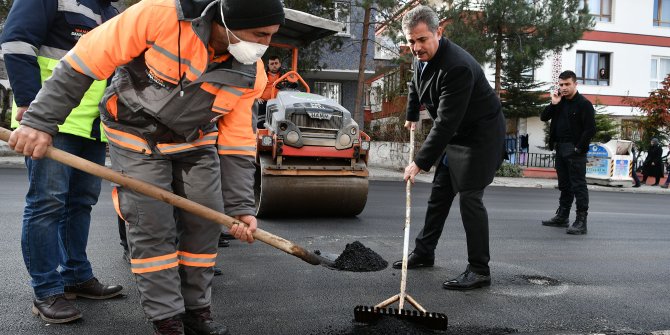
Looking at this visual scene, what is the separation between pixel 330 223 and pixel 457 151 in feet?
8.61

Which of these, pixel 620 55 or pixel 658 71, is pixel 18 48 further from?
pixel 658 71

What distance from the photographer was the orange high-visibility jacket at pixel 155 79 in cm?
232

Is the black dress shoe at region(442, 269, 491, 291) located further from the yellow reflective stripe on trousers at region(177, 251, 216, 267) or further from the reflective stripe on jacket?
the reflective stripe on jacket

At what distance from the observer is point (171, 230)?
2.54m

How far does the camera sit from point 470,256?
403cm

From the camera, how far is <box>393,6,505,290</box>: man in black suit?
3.77 m

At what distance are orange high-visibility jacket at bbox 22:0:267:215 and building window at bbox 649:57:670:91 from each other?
28.3 meters

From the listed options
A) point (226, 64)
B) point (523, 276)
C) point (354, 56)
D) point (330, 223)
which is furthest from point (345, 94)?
point (226, 64)

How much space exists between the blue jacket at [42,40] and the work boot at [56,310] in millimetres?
895

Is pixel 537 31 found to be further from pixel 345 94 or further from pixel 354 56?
pixel 345 94

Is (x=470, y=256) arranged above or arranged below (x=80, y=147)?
below

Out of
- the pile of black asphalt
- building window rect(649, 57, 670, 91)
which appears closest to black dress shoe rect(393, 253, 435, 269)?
the pile of black asphalt

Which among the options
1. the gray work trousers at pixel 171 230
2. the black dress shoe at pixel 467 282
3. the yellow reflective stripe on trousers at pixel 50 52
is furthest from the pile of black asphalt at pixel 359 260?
the yellow reflective stripe on trousers at pixel 50 52

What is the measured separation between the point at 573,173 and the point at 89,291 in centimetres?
559
